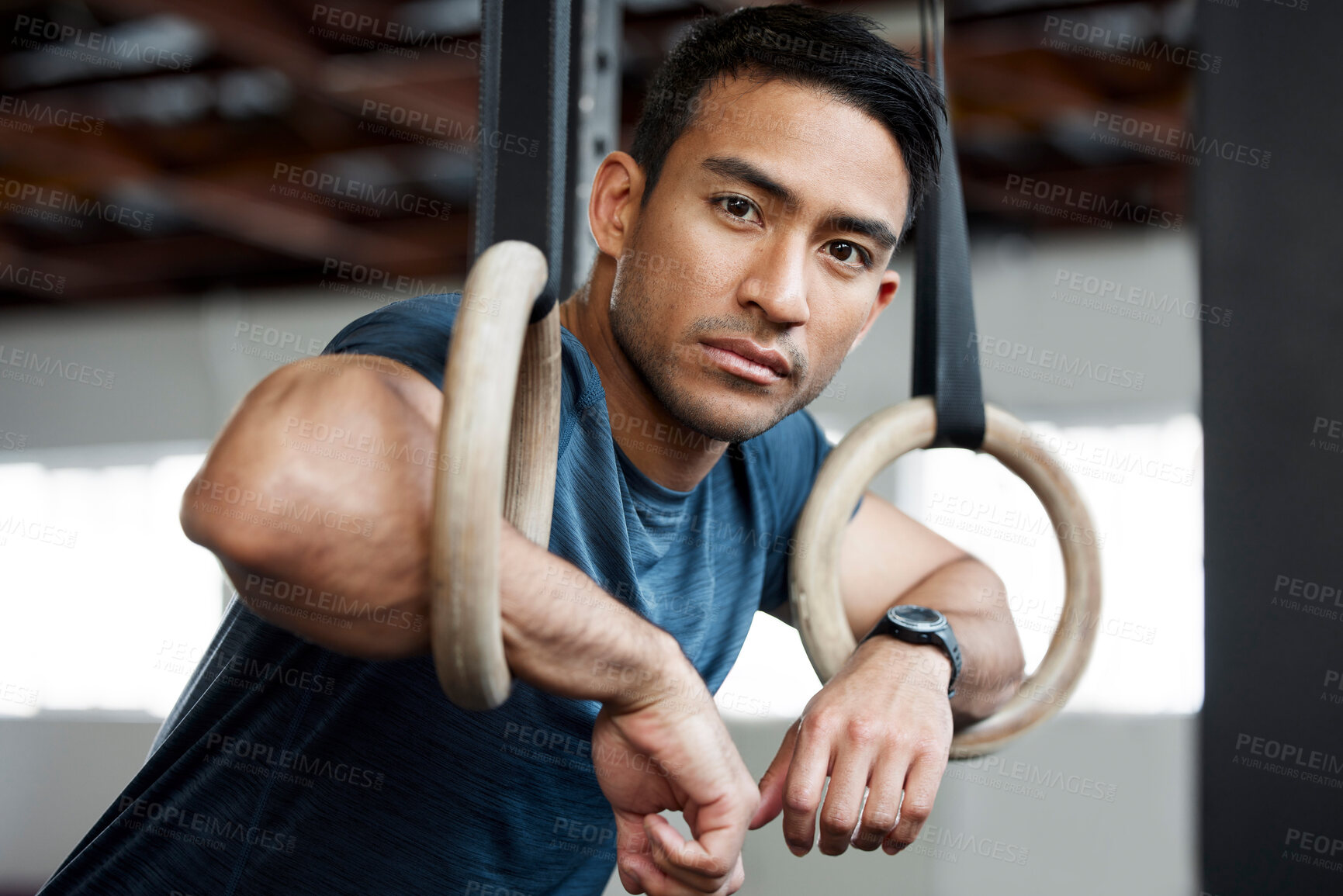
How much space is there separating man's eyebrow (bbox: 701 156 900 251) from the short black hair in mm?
54

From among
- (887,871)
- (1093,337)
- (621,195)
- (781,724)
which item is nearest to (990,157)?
(1093,337)

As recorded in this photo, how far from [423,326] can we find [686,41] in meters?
0.59

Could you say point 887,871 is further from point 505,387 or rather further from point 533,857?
point 505,387

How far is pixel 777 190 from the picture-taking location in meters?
0.91

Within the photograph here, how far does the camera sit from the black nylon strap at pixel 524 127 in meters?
0.66

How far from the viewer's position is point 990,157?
398cm
